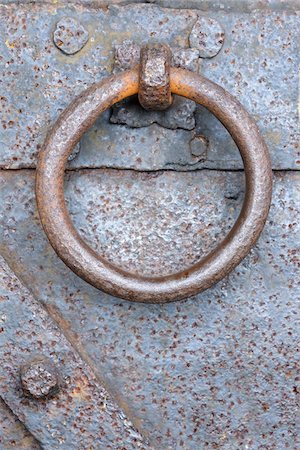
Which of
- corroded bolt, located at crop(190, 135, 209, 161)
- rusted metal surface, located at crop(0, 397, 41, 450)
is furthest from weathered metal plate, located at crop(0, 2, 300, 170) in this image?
rusted metal surface, located at crop(0, 397, 41, 450)

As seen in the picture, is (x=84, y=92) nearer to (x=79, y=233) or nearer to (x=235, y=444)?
(x=79, y=233)

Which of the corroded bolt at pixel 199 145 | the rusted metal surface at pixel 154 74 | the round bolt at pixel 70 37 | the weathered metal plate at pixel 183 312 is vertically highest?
the round bolt at pixel 70 37

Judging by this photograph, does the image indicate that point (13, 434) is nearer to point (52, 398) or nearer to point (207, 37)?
point (52, 398)

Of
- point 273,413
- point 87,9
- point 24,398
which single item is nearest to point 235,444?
point 273,413

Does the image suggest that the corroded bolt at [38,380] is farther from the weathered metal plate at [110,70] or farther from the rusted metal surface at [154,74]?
the rusted metal surface at [154,74]

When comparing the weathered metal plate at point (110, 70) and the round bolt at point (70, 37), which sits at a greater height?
the round bolt at point (70, 37)

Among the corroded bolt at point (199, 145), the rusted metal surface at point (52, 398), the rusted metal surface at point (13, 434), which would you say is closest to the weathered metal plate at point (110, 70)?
the corroded bolt at point (199, 145)

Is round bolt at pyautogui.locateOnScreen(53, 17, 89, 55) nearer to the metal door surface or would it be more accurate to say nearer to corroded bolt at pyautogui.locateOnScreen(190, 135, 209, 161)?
the metal door surface
